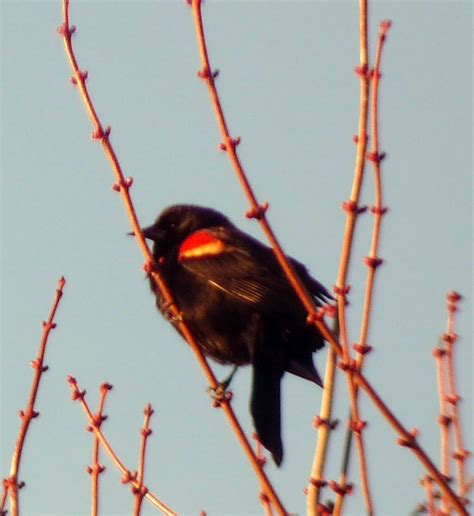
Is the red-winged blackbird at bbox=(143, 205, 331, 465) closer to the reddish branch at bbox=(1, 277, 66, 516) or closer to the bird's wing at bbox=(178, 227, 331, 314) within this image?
the bird's wing at bbox=(178, 227, 331, 314)

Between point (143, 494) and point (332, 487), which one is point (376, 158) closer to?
point (332, 487)

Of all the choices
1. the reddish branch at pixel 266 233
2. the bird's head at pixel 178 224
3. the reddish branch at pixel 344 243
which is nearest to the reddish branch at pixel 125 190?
the reddish branch at pixel 266 233

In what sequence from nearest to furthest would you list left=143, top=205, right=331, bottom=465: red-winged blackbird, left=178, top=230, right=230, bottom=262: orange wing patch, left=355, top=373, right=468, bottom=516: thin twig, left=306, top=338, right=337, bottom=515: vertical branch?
left=355, top=373, right=468, bottom=516: thin twig, left=306, top=338, right=337, bottom=515: vertical branch, left=143, top=205, right=331, bottom=465: red-winged blackbird, left=178, top=230, right=230, bottom=262: orange wing patch

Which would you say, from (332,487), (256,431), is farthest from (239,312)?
(332,487)

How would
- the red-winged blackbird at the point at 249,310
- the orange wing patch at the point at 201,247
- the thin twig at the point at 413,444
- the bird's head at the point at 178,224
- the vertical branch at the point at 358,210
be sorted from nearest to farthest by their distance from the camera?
1. the thin twig at the point at 413,444
2. the vertical branch at the point at 358,210
3. the red-winged blackbird at the point at 249,310
4. the orange wing patch at the point at 201,247
5. the bird's head at the point at 178,224

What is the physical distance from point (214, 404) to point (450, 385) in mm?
1051

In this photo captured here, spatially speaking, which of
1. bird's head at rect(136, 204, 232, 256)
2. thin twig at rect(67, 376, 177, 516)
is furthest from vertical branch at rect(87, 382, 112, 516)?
bird's head at rect(136, 204, 232, 256)

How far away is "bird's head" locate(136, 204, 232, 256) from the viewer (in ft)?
18.1

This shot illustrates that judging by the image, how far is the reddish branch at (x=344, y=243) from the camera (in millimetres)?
2508

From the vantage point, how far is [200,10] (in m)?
2.87

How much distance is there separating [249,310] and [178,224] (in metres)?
1.08

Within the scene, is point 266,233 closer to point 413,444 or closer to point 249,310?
point 413,444

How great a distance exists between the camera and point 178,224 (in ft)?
18.5

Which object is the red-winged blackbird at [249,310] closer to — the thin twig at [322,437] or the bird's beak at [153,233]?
the bird's beak at [153,233]
